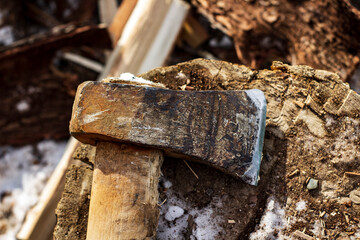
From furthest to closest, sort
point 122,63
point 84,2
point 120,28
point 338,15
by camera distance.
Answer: point 84,2, point 120,28, point 122,63, point 338,15

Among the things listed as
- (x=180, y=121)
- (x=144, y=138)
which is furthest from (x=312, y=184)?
(x=144, y=138)

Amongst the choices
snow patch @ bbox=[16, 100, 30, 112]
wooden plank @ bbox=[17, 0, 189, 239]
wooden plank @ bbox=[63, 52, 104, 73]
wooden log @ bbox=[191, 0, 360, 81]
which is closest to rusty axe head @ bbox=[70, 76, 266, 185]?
wooden log @ bbox=[191, 0, 360, 81]

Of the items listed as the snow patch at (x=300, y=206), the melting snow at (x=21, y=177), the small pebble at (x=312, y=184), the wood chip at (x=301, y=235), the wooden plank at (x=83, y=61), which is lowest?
the melting snow at (x=21, y=177)

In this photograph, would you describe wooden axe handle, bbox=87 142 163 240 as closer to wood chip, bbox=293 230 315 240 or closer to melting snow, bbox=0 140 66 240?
wood chip, bbox=293 230 315 240

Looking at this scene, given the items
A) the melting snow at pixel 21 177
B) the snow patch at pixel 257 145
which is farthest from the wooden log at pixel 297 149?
the melting snow at pixel 21 177

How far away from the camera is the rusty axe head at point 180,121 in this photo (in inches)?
51.8

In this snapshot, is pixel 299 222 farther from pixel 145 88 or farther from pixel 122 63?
pixel 122 63

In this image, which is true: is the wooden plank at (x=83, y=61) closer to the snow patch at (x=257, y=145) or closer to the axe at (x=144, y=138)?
the axe at (x=144, y=138)

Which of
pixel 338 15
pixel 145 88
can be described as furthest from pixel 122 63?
pixel 338 15

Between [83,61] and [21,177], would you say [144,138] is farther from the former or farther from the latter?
[21,177]

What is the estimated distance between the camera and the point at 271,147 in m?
1.59

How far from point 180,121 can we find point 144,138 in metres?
0.18

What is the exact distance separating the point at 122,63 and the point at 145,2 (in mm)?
578

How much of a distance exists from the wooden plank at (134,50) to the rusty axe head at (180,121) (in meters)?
1.20
